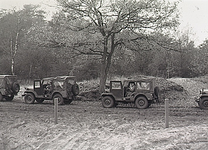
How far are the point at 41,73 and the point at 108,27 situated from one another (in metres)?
19.1

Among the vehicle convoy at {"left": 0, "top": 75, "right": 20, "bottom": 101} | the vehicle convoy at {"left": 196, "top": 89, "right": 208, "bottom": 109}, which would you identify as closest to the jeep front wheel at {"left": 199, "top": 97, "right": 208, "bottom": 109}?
the vehicle convoy at {"left": 196, "top": 89, "right": 208, "bottom": 109}

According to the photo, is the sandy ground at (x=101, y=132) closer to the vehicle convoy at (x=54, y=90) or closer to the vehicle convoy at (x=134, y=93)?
the vehicle convoy at (x=134, y=93)

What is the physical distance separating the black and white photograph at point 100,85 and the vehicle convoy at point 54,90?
6cm

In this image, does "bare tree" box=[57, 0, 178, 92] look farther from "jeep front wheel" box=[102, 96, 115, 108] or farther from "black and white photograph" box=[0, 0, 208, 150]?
"jeep front wheel" box=[102, 96, 115, 108]

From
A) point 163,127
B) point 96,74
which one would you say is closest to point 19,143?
point 163,127

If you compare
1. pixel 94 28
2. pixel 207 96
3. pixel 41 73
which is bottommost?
pixel 207 96

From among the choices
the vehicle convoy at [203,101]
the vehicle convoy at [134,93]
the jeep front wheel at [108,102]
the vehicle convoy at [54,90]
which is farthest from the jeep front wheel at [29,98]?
the vehicle convoy at [203,101]

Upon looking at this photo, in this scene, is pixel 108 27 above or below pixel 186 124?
above

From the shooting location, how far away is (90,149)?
882 centimetres

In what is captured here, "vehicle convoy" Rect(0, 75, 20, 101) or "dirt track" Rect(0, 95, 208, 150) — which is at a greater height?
"vehicle convoy" Rect(0, 75, 20, 101)

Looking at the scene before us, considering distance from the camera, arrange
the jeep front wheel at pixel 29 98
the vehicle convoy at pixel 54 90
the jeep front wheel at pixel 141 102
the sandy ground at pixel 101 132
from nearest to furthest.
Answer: the sandy ground at pixel 101 132, the jeep front wheel at pixel 141 102, the vehicle convoy at pixel 54 90, the jeep front wheel at pixel 29 98

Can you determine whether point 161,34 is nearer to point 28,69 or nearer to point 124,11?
point 124,11

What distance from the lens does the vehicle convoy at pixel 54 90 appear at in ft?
56.1

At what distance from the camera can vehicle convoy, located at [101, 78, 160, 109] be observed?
15172 millimetres
